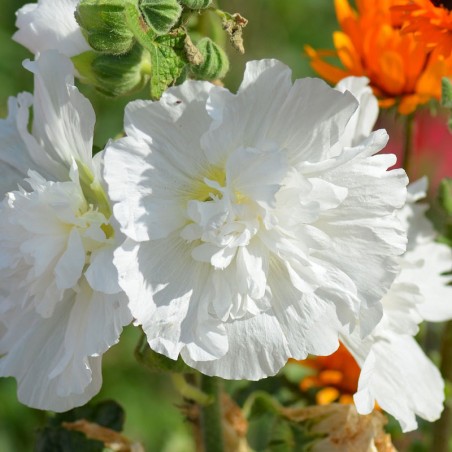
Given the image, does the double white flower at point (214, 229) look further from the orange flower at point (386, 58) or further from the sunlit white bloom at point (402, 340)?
the orange flower at point (386, 58)

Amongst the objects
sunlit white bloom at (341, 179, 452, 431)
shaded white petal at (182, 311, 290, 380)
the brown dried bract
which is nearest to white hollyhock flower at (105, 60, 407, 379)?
shaded white petal at (182, 311, 290, 380)

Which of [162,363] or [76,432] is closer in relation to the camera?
[162,363]

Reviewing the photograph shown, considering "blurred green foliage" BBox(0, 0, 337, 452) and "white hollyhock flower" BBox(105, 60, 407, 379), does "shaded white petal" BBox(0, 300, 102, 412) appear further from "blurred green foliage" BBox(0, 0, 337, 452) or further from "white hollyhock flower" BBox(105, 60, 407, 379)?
"blurred green foliage" BBox(0, 0, 337, 452)

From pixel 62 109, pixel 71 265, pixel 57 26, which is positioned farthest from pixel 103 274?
pixel 57 26

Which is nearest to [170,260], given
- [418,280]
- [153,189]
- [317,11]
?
[153,189]

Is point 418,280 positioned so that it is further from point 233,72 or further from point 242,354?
point 233,72

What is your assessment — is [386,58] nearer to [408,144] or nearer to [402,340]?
[408,144]

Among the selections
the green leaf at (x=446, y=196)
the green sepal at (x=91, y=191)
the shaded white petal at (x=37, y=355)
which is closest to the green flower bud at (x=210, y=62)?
the green sepal at (x=91, y=191)
